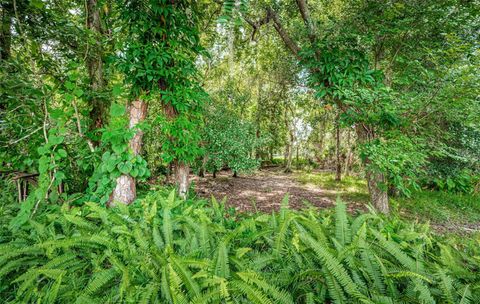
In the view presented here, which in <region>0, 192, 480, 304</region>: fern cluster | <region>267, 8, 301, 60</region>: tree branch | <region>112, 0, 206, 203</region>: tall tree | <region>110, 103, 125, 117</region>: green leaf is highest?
<region>267, 8, 301, 60</region>: tree branch

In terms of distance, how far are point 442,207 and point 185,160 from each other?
6978 millimetres

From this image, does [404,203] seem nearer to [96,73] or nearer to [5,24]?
[96,73]

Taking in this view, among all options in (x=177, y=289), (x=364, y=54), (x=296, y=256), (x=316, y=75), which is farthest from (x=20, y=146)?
(x=364, y=54)

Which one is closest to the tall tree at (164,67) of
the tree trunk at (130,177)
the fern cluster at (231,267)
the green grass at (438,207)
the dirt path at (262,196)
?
the tree trunk at (130,177)

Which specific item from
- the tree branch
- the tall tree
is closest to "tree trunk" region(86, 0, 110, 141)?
the tall tree

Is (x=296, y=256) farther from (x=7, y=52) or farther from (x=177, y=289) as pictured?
(x=7, y=52)

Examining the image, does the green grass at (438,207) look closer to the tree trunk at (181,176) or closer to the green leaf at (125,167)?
the tree trunk at (181,176)

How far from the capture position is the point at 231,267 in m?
1.94

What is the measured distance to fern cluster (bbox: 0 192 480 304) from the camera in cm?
147

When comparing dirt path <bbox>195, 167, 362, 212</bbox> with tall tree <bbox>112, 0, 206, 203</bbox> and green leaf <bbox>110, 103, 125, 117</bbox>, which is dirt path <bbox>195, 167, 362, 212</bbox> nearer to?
tall tree <bbox>112, 0, 206, 203</bbox>

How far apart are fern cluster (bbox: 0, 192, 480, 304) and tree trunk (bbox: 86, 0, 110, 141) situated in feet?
6.01

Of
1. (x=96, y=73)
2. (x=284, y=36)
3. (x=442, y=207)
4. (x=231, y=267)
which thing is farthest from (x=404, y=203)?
(x=96, y=73)

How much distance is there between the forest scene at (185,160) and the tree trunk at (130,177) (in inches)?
0.8

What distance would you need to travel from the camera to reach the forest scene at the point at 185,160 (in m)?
1.65
